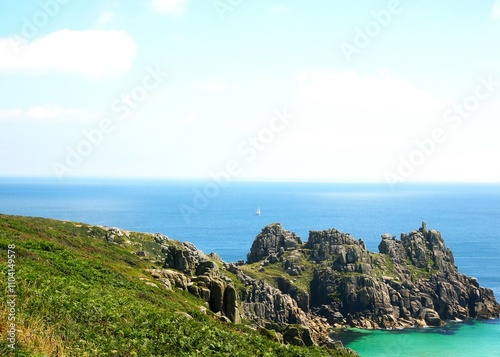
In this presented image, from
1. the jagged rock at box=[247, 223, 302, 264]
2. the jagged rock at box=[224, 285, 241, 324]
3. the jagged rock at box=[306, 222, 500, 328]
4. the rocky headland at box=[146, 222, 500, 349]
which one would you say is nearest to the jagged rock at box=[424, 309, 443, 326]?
the jagged rock at box=[306, 222, 500, 328]

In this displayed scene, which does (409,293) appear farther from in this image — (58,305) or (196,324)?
(58,305)

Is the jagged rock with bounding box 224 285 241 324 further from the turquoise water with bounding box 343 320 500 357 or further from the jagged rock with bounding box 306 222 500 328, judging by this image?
the jagged rock with bounding box 306 222 500 328

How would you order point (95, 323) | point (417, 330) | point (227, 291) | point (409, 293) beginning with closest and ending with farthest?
point (95, 323), point (227, 291), point (417, 330), point (409, 293)

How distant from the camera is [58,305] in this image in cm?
2470

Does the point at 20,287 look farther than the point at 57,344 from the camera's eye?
Yes

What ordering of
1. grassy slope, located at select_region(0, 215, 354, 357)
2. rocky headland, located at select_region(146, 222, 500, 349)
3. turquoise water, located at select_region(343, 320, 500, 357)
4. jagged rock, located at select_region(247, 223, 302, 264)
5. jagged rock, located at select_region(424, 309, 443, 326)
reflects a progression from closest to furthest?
grassy slope, located at select_region(0, 215, 354, 357) → turquoise water, located at select_region(343, 320, 500, 357) → rocky headland, located at select_region(146, 222, 500, 349) → jagged rock, located at select_region(424, 309, 443, 326) → jagged rock, located at select_region(247, 223, 302, 264)

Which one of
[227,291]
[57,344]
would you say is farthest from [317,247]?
[57,344]

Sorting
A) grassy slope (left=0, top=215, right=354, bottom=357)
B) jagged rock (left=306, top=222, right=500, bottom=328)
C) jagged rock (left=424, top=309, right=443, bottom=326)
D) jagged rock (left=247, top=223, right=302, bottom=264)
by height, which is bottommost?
jagged rock (left=424, top=309, right=443, bottom=326)

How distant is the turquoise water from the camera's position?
10806cm

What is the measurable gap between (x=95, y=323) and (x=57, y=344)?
5.59m

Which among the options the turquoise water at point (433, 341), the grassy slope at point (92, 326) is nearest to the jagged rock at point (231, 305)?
the grassy slope at point (92, 326)

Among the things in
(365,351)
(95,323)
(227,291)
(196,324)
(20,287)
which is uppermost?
(20,287)

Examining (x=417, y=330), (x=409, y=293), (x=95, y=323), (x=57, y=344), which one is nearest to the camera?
(x=57, y=344)

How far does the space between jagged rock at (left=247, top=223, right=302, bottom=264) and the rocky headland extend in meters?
0.35
